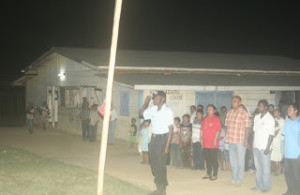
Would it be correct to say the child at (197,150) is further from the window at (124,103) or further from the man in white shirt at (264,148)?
the window at (124,103)

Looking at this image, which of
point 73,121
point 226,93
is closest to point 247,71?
point 226,93

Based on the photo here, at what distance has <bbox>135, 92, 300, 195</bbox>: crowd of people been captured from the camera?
8.35 metres

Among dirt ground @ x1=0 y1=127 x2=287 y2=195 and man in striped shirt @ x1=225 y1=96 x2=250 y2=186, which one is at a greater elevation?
man in striped shirt @ x1=225 y1=96 x2=250 y2=186

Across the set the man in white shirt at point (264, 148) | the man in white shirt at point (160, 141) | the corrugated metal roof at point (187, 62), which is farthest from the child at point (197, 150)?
the corrugated metal roof at point (187, 62)

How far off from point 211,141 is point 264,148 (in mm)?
1474

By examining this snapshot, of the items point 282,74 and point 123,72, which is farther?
point 282,74

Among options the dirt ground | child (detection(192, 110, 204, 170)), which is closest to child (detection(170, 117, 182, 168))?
the dirt ground

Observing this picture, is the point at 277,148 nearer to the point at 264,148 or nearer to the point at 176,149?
the point at 264,148

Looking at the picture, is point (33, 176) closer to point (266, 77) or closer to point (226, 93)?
point (226, 93)

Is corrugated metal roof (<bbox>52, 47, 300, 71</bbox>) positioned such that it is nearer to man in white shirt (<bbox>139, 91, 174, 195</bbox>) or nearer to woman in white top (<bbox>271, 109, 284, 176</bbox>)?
woman in white top (<bbox>271, 109, 284, 176</bbox>)

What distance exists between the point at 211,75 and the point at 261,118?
36.0 feet

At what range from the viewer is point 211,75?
784 inches

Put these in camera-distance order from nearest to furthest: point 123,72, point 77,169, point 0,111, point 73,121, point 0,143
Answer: point 77,169 < point 0,143 < point 123,72 < point 73,121 < point 0,111

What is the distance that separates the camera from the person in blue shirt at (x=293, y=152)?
27.0 feet
